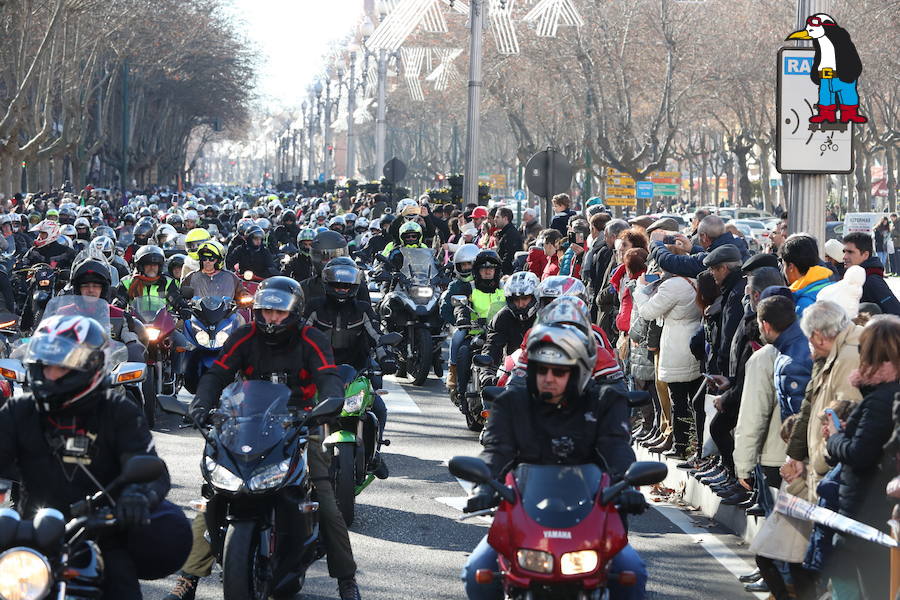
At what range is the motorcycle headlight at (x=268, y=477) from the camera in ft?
21.8

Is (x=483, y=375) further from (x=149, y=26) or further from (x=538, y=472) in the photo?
(x=149, y=26)

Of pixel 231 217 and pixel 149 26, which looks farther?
pixel 149 26

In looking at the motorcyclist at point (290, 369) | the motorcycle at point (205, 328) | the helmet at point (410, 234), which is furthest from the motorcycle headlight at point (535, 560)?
the helmet at point (410, 234)

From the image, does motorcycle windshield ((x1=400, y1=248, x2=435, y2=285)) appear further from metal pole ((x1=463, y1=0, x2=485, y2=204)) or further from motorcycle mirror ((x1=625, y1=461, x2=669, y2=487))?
motorcycle mirror ((x1=625, y1=461, x2=669, y2=487))

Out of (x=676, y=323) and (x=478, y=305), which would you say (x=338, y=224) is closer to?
(x=478, y=305)

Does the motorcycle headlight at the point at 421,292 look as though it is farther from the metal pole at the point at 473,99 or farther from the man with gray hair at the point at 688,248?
the metal pole at the point at 473,99

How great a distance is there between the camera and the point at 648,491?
438 inches

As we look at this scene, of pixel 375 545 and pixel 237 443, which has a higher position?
pixel 237 443

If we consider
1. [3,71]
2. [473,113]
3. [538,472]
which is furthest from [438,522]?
[3,71]

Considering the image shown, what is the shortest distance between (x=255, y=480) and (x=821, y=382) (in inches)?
104

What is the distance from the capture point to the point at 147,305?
14898 mm

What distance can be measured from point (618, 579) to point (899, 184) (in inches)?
2708

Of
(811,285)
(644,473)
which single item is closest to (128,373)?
(811,285)

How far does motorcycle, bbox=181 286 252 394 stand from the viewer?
13094 millimetres
